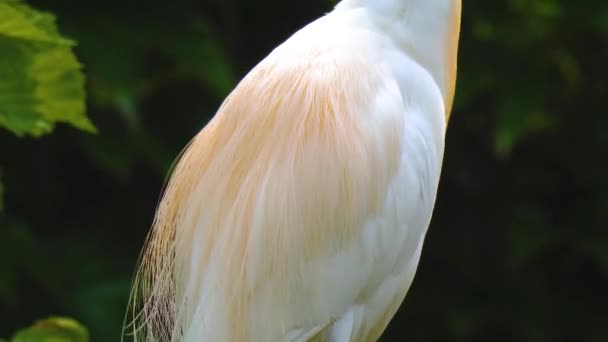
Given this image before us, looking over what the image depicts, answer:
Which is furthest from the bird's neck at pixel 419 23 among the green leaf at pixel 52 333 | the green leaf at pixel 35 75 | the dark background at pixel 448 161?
the dark background at pixel 448 161

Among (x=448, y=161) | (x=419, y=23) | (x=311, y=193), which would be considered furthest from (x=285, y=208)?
(x=448, y=161)

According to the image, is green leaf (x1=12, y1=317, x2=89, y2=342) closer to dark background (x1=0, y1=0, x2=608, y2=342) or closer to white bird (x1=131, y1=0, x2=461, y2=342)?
white bird (x1=131, y1=0, x2=461, y2=342)

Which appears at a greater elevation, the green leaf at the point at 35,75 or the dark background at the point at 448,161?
the green leaf at the point at 35,75

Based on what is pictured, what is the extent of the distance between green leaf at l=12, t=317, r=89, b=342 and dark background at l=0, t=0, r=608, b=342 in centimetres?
95

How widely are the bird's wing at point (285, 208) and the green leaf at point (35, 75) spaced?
0.17 meters

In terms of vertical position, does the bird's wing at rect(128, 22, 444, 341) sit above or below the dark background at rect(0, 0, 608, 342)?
above

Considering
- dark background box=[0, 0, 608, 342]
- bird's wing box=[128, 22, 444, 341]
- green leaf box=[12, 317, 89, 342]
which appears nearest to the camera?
green leaf box=[12, 317, 89, 342]

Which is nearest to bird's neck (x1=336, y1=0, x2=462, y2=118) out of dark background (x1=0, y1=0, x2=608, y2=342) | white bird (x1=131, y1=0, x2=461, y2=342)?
white bird (x1=131, y1=0, x2=461, y2=342)

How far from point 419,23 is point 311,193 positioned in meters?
0.22

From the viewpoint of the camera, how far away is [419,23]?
4.24ft

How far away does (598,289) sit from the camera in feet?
9.08

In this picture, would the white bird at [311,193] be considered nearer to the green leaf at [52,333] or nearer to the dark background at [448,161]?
the green leaf at [52,333]

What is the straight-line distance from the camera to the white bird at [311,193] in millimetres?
1216

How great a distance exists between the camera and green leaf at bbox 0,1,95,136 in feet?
3.50
